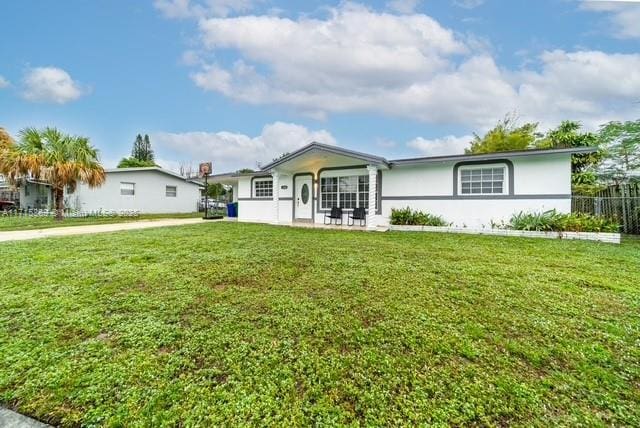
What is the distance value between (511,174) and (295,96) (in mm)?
14051

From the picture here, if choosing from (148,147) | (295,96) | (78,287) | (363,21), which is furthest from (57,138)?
(148,147)

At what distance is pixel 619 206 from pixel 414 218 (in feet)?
21.7

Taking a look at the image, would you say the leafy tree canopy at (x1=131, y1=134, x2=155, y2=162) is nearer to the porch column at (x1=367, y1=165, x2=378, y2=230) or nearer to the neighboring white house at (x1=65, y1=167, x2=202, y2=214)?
the neighboring white house at (x1=65, y1=167, x2=202, y2=214)

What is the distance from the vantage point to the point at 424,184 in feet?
35.0

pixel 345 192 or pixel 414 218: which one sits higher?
pixel 345 192

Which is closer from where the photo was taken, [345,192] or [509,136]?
[345,192]

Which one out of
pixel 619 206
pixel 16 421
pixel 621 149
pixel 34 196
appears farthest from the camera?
pixel 34 196

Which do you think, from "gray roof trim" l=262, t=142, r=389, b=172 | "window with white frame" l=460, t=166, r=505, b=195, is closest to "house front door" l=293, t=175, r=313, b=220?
"gray roof trim" l=262, t=142, r=389, b=172

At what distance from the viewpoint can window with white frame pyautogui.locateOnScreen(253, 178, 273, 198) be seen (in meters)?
14.6

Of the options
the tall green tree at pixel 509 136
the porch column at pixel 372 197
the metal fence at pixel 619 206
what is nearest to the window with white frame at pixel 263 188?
the porch column at pixel 372 197

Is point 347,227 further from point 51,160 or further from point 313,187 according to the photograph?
point 51,160

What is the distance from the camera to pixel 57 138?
1366 centimetres

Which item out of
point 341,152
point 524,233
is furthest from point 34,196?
point 524,233

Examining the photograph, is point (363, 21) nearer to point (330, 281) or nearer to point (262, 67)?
point (262, 67)
